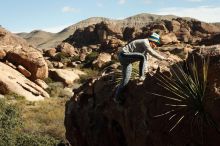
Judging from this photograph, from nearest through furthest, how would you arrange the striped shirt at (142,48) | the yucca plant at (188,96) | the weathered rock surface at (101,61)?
the yucca plant at (188,96) → the striped shirt at (142,48) → the weathered rock surface at (101,61)


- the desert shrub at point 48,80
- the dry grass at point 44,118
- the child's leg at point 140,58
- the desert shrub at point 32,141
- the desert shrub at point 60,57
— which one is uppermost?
the child's leg at point 140,58

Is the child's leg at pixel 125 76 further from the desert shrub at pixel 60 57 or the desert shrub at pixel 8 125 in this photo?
the desert shrub at pixel 60 57

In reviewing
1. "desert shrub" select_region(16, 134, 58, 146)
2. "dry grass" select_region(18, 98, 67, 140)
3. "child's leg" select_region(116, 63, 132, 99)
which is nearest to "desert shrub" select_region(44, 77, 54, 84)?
"dry grass" select_region(18, 98, 67, 140)

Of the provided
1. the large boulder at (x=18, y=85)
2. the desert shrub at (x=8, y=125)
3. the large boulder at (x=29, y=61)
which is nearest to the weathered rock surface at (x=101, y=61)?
the large boulder at (x=29, y=61)

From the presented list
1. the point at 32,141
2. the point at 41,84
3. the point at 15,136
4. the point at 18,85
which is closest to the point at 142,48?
the point at 32,141

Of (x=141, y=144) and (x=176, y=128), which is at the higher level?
(x=176, y=128)

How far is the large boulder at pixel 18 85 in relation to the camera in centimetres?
3169

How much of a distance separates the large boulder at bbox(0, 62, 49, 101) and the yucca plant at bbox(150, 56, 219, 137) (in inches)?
974

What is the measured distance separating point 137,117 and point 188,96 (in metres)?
1.89

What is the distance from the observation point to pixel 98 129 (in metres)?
11.0

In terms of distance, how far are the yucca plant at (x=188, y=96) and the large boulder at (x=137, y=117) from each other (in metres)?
0.02

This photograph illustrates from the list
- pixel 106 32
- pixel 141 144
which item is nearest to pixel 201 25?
pixel 106 32

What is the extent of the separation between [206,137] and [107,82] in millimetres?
4489

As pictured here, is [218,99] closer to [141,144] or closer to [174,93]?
[174,93]
